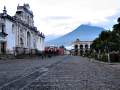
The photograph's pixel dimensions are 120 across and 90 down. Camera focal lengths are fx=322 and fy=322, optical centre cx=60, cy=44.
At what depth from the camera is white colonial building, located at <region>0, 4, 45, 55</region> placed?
89.2 metres

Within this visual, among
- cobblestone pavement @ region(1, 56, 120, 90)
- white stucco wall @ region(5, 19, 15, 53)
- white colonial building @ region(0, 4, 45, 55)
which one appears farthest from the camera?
white stucco wall @ region(5, 19, 15, 53)

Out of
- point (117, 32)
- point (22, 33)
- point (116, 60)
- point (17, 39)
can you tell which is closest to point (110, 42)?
point (117, 32)

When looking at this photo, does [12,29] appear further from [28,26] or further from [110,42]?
[110,42]

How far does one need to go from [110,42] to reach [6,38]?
33.9 m

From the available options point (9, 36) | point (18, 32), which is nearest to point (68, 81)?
point (9, 36)

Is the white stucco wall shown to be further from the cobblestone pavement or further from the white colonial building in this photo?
the cobblestone pavement

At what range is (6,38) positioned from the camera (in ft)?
295

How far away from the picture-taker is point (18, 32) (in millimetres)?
103312

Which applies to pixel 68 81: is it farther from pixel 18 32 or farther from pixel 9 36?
pixel 18 32

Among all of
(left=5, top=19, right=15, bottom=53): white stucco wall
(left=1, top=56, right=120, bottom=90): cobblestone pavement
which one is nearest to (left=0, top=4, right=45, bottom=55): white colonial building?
(left=5, top=19, right=15, bottom=53): white stucco wall

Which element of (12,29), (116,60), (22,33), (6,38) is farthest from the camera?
(22,33)

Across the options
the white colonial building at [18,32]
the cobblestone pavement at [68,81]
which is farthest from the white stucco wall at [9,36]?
the cobblestone pavement at [68,81]

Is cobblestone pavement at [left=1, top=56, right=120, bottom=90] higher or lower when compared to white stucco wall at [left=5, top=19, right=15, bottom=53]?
lower

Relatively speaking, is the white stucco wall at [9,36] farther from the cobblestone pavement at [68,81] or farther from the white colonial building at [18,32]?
the cobblestone pavement at [68,81]
